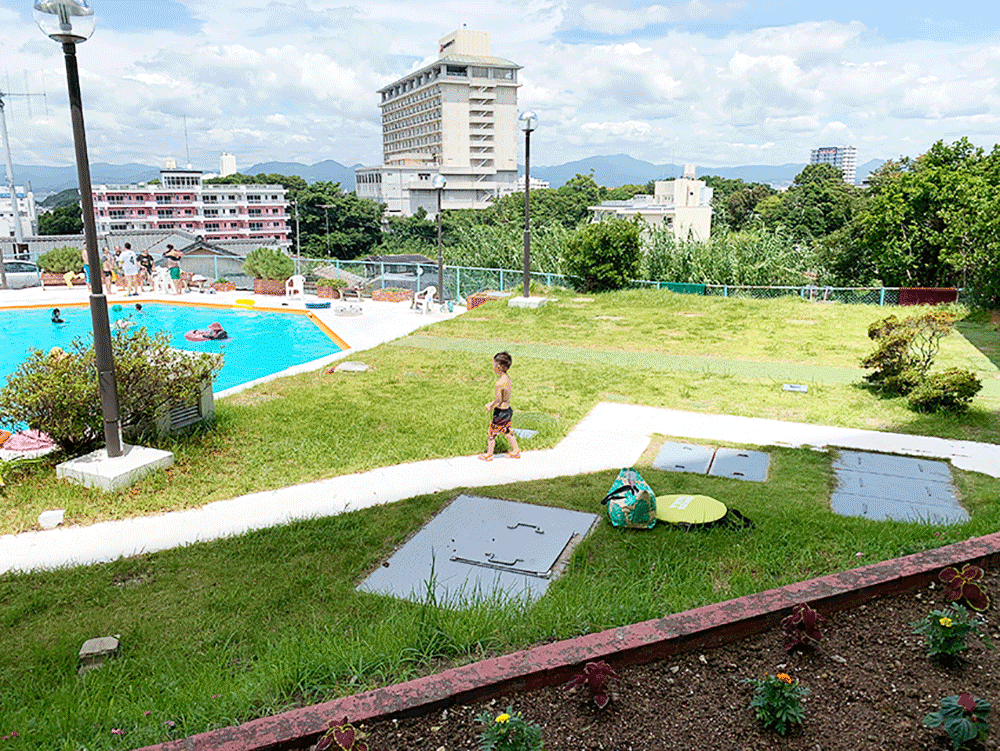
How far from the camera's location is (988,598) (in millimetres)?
3666

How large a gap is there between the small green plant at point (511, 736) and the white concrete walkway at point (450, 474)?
153 inches

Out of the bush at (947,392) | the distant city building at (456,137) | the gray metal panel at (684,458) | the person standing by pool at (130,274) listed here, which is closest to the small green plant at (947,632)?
the gray metal panel at (684,458)

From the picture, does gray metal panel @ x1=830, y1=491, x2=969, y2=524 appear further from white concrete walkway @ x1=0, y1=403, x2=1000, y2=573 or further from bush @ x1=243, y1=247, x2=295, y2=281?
bush @ x1=243, y1=247, x2=295, y2=281

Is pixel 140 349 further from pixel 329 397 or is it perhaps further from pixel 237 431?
pixel 329 397

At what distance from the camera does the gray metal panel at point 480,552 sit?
4.82 meters

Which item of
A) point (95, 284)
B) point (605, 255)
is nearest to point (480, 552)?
point (95, 284)

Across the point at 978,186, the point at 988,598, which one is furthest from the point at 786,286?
the point at 988,598

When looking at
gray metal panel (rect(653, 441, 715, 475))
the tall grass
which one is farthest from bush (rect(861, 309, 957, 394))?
the tall grass

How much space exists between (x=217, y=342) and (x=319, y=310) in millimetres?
3285

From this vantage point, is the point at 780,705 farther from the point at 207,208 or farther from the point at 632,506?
the point at 207,208

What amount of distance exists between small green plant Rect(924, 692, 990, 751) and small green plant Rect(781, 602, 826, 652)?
0.59 metres

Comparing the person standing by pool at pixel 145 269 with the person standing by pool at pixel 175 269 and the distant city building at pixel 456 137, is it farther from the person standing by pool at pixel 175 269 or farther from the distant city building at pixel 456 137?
the distant city building at pixel 456 137

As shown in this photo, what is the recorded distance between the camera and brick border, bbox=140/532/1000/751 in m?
2.79

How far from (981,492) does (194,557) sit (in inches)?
269
